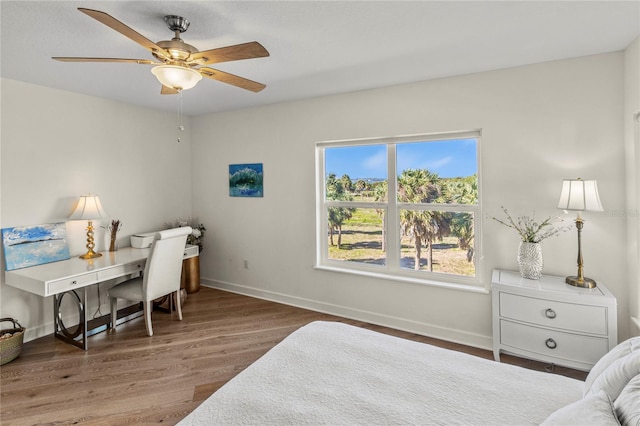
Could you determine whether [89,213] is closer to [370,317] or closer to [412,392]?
[370,317]

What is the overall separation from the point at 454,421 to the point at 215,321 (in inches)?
110

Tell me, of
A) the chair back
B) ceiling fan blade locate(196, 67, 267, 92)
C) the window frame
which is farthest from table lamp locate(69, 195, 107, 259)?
the window frame

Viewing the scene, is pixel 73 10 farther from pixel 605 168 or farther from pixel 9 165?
pixel 605 168

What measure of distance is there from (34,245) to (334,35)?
3358mm

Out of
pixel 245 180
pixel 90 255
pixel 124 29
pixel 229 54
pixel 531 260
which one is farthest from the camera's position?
pixel 245 180

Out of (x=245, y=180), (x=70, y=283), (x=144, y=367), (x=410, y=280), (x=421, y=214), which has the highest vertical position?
(x=245, y=180)

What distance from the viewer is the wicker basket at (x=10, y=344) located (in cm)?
251

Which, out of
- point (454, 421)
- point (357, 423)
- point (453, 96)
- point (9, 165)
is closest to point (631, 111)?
point (453, 96)

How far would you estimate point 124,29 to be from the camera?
145 centimetres

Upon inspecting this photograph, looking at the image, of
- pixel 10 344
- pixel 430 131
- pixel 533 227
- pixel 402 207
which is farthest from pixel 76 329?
pixel 533 227

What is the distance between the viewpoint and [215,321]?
11.1 ft

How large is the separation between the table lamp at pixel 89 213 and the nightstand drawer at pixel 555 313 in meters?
3.90

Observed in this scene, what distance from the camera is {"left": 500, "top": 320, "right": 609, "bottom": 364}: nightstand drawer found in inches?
83.4

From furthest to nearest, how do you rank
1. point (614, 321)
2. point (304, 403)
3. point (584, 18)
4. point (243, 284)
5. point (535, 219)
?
point (243, 284), point (535, 219), point (614, 321), point (584, 18), point (304, 403)
